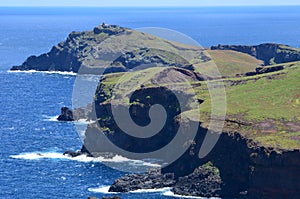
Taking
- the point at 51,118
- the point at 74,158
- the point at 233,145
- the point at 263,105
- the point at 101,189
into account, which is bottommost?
the point at 101,189

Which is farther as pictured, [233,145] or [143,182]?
[233,145]

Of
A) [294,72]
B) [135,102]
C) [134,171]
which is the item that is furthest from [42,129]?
[294,72]

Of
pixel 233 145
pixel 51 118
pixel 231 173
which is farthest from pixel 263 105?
pixel 51 118

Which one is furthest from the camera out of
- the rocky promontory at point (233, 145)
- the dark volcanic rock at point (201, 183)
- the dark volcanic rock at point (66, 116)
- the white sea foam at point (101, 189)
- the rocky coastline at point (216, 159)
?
the dark volcanic rock at point (66, 116)

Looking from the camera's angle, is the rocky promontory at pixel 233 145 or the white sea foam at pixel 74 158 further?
the white sea foam at pixel 74 158

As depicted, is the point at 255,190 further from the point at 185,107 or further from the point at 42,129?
the point at 42,129

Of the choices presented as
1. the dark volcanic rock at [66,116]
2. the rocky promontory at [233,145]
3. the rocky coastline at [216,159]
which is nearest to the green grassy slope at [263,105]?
the rocky promontory at [233,145]

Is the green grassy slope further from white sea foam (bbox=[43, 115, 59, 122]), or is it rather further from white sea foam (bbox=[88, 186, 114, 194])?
white sea foam (bbox=[88, 186, 114, 194])

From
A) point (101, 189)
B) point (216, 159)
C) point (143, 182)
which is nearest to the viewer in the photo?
point (101, 189)

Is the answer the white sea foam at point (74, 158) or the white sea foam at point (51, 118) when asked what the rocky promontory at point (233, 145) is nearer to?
the white sea foam at point (74, 158)

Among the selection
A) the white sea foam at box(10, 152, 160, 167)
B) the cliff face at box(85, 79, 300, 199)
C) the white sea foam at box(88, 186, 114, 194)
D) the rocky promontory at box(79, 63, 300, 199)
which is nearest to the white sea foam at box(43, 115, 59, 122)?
the rocky promontory at box(79, 63, 300, 199)

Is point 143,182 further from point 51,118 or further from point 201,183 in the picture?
point 51,118

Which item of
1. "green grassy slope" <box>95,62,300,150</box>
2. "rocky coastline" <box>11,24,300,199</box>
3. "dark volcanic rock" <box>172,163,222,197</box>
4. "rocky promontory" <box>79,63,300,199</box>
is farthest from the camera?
"green grassy slope" <box>95,62,300,150</box>

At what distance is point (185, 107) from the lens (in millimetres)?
159750
